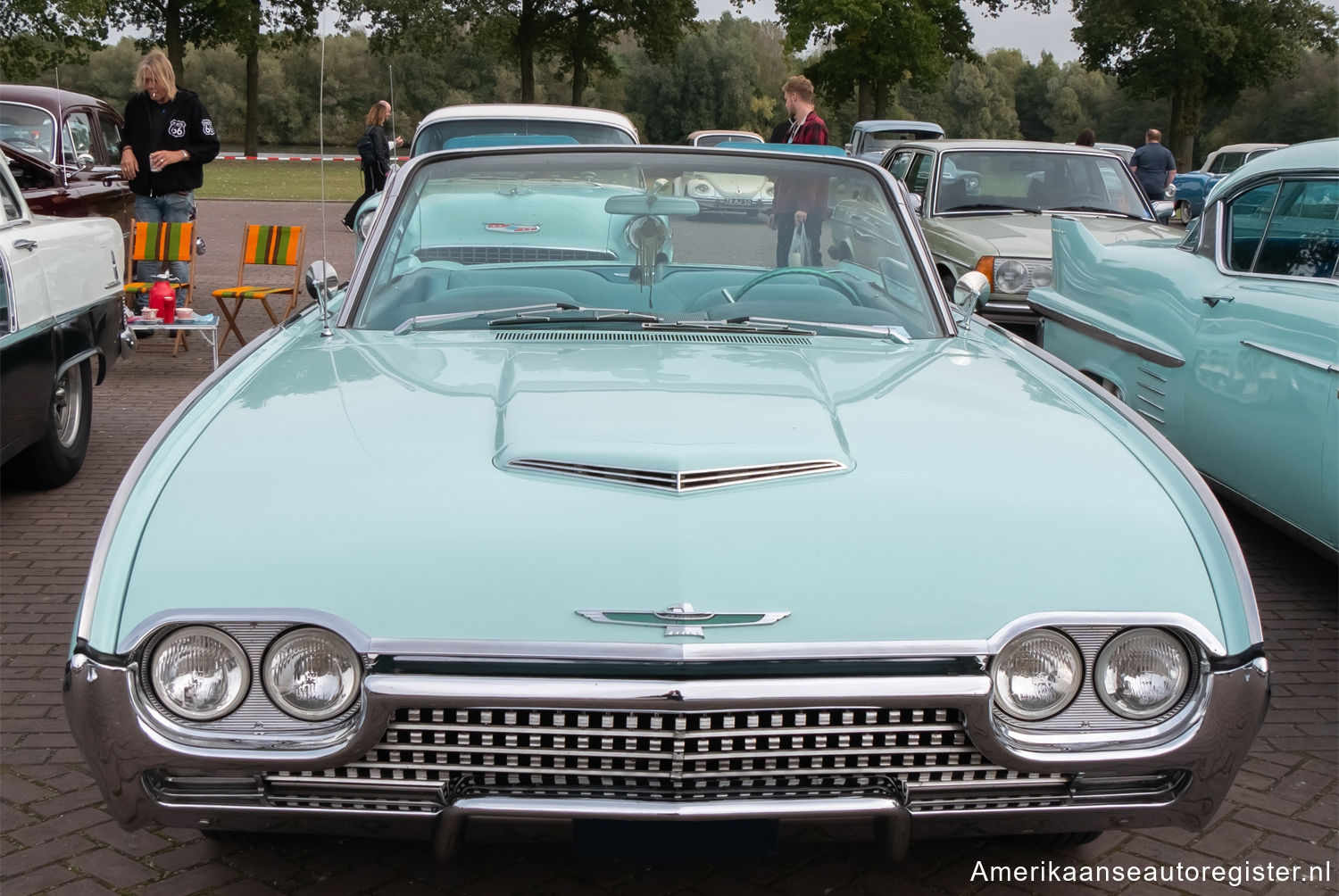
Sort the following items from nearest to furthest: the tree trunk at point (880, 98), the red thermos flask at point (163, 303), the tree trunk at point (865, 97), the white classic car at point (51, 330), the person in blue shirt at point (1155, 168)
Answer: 1. the white classic car at point (51, 330)
2. the red thermos flask at point (163, 303)
3. the person in blue shirt at point (1155, 168)
4. the tree trunk at point (865, 97)
5. the tree trunk at point (880, 98)

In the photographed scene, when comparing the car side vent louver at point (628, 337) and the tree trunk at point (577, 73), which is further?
the tree trunk at point (577, 73)

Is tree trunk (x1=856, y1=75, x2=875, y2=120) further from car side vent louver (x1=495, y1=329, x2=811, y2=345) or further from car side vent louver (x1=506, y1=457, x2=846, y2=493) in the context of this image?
car side vent louver (x1=506, y1=457, x2=846, y2=493)

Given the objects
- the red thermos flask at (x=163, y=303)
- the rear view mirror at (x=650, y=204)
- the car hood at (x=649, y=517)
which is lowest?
the red thermos flask at (x=163, y=303)

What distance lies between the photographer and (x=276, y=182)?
35.3 metres

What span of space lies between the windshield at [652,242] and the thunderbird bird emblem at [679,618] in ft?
5.03

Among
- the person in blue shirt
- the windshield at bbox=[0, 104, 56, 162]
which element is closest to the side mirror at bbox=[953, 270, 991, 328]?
the windshield at bbox=[0, 104, 56, 162]

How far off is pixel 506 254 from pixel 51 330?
285 centimetres

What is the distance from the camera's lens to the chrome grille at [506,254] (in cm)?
375

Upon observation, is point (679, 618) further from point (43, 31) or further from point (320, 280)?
point (43, 31)

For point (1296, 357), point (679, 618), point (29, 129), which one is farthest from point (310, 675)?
point (29, 129)

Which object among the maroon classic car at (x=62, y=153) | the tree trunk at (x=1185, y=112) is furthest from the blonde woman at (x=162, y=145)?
the tree trunk at (x=1185, y=112)

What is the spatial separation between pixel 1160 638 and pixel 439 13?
49680 mm

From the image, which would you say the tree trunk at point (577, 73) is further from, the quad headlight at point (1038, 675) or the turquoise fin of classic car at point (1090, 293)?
the quad headlight at point (1038, 675)

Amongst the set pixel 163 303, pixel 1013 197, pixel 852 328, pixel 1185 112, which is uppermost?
pixel 1185 112
